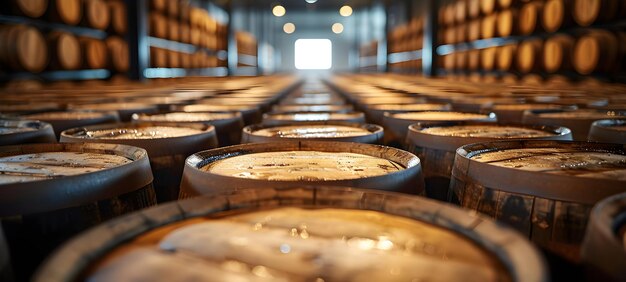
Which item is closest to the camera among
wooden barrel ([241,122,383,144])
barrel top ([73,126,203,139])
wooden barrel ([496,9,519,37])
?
wooden barrel ([241,122,383,144])

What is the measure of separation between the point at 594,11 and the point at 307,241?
7.64 m

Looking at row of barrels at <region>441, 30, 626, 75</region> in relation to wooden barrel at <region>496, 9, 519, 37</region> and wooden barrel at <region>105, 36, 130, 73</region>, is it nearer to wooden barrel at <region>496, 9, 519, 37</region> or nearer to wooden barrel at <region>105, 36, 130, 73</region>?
wooden barrel at <region>496, 9, 519, 37</region>

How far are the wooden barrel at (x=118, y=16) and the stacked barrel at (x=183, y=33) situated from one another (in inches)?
58.6

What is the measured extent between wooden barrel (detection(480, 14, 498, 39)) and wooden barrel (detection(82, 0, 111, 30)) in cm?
753

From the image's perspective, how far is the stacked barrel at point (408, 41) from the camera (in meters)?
18.2

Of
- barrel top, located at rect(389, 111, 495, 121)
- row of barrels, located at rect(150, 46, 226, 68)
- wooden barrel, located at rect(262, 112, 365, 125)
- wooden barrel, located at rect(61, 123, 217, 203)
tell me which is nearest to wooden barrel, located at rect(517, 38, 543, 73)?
barrel top, located at rect(389, 111, 495, 121)

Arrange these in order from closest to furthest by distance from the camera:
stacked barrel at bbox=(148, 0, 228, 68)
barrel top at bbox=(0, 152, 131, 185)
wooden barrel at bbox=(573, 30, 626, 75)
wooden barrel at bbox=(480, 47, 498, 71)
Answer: barrel top at bbox=(0, 152, 131, 185) < wooden barrel at bbox=(573, 30, 626, 75) < wooden barrel at bbox=(480, 47, 498, 71) < stacked barrel at bbox=(148, 0, 228, 68)

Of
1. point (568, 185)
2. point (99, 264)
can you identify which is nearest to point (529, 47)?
point (568, 185)

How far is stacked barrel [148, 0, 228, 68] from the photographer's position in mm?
11947

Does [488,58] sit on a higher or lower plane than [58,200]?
higher

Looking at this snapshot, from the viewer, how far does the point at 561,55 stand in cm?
813

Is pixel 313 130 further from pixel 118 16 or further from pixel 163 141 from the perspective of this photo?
pixel 118 16

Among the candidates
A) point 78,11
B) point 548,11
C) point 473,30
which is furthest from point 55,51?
point 473,30

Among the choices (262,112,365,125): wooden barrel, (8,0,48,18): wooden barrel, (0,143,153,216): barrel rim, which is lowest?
(0,143,153,216): barrel rim
